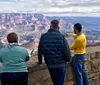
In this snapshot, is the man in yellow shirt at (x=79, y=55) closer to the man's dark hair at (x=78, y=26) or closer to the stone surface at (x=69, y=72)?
the man's dark hair at (x=78, y=26)

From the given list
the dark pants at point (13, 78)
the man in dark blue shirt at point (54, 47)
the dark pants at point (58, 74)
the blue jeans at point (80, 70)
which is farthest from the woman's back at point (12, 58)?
Result: the blue jeans at point (80, 70)

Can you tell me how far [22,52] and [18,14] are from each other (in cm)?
3344

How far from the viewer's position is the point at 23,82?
5.00m

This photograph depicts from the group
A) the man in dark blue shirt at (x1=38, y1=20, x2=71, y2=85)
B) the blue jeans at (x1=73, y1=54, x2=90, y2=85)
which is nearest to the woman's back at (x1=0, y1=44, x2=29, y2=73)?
the man in dark blue shirt at (x1=38, y1=20, x2=71, y2=85)

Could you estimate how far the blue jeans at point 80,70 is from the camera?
653 centimetres

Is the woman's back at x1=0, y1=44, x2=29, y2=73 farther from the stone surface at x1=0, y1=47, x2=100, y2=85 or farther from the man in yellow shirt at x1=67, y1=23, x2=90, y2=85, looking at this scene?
the man in yellow shirt at x1=67, y1=23, x2=90, y2=85

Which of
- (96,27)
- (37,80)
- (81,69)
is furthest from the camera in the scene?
(96,27)

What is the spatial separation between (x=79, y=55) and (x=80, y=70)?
415 millimetres

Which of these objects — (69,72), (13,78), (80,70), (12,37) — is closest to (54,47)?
(12,37)

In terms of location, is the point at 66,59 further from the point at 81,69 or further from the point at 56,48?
the point at 81,69

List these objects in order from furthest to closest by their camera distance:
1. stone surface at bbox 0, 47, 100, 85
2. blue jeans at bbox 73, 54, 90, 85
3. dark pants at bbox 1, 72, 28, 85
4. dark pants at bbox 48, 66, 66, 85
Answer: blue jeans at bbox 73, 54, 90, 85
stone surface at bbox 0, 47, 100, 85
dark pants at bbox 48, 66, 66, 85
dark pants at bbox 1, 72, 28, 85

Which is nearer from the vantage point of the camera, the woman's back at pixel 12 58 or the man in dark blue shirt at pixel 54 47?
the woman's back at pixel 12 58

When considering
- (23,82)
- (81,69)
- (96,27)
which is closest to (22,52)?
(23,82)

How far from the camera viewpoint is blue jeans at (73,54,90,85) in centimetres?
653
